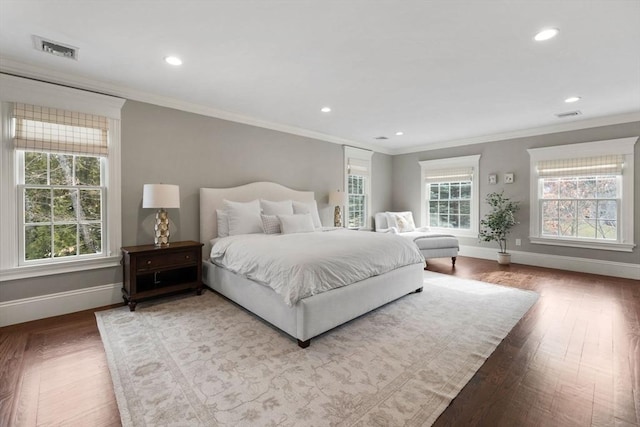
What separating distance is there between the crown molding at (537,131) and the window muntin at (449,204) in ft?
2.73

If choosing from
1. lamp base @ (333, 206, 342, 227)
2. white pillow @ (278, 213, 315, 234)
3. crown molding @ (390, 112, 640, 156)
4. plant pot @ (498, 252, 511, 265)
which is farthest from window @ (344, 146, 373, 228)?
plant pot @ (498, 252, 511, 265)

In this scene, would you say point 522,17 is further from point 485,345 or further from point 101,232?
point 101,232

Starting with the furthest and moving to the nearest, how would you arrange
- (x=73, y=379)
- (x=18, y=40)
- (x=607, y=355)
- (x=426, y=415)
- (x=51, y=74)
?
(x=51, y=74) < (x=18, y=40) < (x=607, y=355) < (x=73, y=379) < (x=426, y=415)

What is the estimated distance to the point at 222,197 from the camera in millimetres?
4102

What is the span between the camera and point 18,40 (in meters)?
2.37

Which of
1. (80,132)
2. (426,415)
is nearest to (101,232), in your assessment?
(80,132)

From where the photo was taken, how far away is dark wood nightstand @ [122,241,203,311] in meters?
3.06

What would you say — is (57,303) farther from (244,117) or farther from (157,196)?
(244,117)

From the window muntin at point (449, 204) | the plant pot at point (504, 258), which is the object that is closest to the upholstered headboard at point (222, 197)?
the window muntin at point (449, 204)

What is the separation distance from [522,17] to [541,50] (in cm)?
66

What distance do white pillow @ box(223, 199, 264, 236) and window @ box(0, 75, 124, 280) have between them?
1249mm

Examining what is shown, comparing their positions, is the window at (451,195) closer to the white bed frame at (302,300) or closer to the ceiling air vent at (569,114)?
the ceiling air vent at (569,114)

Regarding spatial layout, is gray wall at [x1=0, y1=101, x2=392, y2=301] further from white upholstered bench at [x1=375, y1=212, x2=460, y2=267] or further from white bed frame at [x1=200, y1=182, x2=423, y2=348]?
white upholstered bench at [x1=375, y1=212, x2=460, y2=267]

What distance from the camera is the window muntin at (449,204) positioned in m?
6.21
